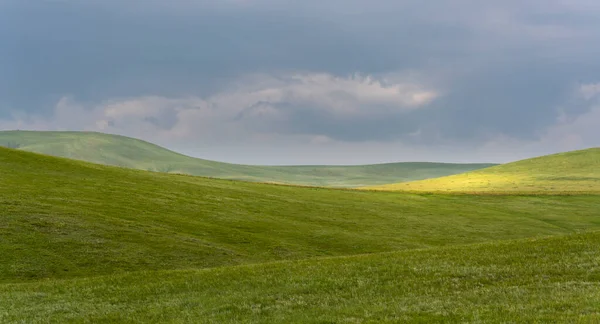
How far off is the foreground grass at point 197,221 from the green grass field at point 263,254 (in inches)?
9.3

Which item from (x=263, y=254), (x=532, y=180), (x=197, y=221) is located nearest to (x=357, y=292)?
(x=263, y=254)

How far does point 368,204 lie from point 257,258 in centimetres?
4336

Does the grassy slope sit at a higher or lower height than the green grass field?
higher

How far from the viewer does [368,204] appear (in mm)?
87875

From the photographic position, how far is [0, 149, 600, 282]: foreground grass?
4250 centimetres

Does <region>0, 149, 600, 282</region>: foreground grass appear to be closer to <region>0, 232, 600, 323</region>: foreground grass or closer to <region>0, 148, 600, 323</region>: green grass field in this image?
<region>0, 148, 600, 323</region>: green grass field

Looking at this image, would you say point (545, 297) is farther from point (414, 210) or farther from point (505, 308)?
point (414, 210)

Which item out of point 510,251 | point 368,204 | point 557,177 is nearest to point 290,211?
point 368,204

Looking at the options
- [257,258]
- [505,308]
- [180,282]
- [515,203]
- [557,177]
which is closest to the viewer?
[505,308]

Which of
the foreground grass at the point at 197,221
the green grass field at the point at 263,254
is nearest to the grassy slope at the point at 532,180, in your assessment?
the foreground grass at the point at 197,221

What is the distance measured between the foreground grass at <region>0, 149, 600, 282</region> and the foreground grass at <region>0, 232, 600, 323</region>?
457 inches

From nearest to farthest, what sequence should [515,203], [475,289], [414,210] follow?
1. [475,289]
2. [414,210]
3. [515,203]

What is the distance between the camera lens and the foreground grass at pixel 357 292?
18562 mm

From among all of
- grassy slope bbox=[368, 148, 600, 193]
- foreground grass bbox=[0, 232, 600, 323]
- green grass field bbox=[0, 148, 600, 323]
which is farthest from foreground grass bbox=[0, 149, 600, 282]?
grassy slope bbox=[368, 148, 600, 193]
